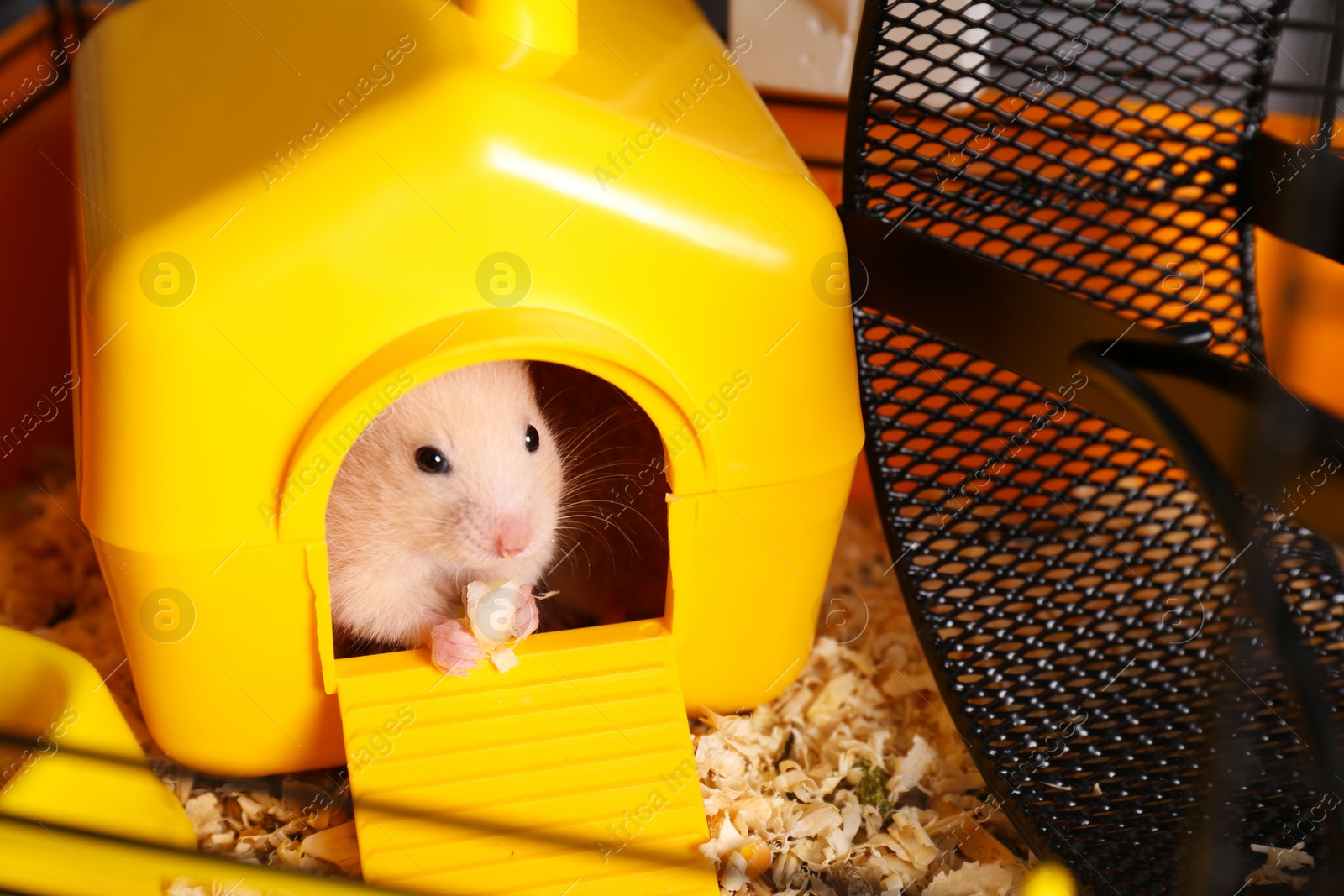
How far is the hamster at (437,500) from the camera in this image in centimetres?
137

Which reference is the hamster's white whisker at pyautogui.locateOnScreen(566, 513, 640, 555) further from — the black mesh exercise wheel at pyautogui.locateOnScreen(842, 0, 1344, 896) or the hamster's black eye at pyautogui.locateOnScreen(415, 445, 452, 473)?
the black mesh exercise wheel at pyautogui.locateOnScreen(842, 0, 1344, 896)

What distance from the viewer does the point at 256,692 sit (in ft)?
4.30

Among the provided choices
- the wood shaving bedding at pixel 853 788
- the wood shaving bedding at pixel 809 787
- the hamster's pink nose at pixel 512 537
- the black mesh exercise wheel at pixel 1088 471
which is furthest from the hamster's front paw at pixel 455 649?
the black mesh exercise wheel at pixel 1088 471

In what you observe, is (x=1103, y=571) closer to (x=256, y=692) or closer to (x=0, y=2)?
(x=256, y=692)

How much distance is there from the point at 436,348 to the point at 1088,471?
3.06 ft

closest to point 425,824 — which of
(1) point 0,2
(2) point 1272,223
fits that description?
(2) point 1272,223

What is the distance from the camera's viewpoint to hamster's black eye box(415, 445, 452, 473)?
4.50ft

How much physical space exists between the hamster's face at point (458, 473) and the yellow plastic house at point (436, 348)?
0.15 meters

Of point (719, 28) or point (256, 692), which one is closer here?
point (256, 692)

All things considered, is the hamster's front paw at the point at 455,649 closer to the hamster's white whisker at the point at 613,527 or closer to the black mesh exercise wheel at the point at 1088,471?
the hamster's white whisker at the point at 613,527

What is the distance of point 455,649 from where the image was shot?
1.34 metres

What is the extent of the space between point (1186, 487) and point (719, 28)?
4.28 ft

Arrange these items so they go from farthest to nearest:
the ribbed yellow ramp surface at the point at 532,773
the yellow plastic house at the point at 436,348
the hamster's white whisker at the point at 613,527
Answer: the hamster's white whisker at the point at 613,527 → the ribbed yellow ramp surface at the point at 532,773 → the yellow plastic house at the point at 436,348

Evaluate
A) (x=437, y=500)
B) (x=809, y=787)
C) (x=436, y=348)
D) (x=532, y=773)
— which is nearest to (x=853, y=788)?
(x=809, y=787)
